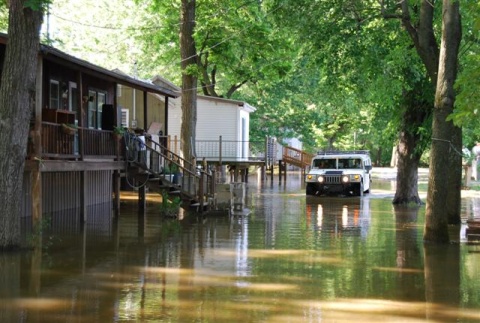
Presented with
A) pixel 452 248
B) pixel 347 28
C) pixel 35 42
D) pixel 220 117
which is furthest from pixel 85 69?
pixel 220 117

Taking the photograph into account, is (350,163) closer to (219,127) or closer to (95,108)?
(219,127)

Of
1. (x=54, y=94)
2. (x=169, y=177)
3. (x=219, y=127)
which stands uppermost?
(x=219, y=127)

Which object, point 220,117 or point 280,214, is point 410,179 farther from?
point 220,117

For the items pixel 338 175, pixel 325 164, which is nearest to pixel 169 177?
pixel 338 175

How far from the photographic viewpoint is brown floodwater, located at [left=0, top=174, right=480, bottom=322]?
7.68 metres

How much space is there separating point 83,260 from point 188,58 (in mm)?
12979

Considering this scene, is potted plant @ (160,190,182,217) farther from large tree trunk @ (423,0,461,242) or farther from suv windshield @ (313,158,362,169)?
suv windshield @ (313,158,362,169)

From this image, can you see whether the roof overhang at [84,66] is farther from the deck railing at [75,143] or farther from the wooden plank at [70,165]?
the wooden plank at [70,165]

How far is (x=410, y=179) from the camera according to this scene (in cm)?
2433

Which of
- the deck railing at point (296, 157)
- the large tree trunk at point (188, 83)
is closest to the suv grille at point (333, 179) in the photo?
the large tree trunk at point (188, 83)

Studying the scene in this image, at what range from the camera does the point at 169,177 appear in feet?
64.1

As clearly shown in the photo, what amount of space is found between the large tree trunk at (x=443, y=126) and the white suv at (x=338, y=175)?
14714mm

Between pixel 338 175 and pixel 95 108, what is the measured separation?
12012 mm

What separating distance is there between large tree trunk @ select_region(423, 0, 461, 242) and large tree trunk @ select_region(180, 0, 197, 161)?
10810mm
